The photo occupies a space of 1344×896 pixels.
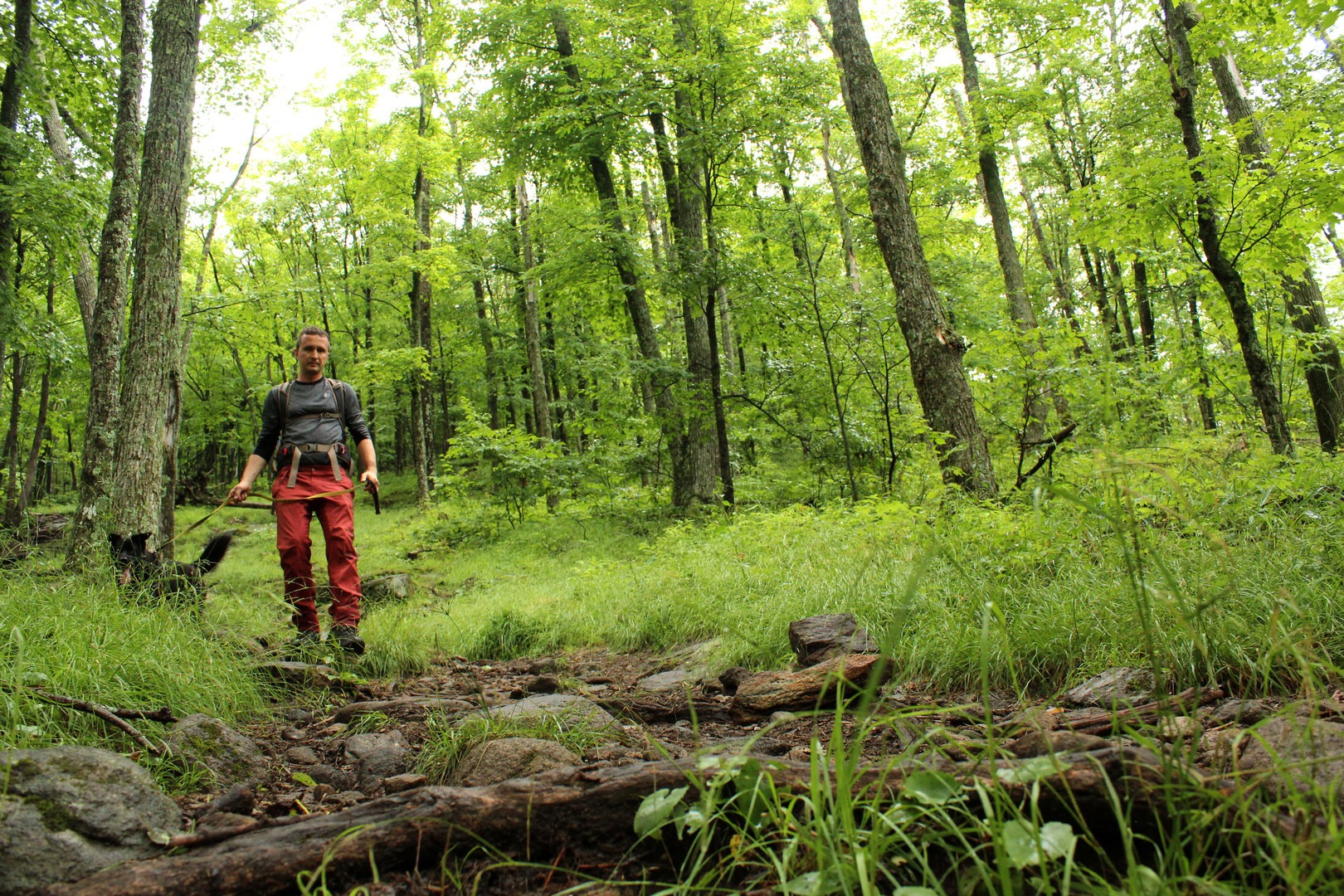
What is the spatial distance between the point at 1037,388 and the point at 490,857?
6.25m

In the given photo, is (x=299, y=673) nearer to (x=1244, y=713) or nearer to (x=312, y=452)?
(x=312, y=452)

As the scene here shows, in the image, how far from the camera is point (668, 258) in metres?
9.72

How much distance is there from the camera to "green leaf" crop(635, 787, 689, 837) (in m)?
1.48

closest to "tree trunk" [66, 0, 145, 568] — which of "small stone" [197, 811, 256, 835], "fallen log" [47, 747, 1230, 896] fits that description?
"small stone" [197, 811, 256, 835]

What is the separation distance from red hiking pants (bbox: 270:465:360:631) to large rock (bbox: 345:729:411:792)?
180cm

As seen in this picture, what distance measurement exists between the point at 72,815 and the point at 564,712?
1570mm

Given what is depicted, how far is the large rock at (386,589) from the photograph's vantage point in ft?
25.1

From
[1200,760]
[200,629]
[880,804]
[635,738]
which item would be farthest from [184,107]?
[1200,760]

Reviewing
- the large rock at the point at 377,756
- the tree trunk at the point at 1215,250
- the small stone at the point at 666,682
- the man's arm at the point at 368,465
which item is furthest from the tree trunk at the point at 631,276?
the large rock at the point at 377,756

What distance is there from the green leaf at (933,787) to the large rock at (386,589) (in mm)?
7190

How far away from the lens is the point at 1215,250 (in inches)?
255

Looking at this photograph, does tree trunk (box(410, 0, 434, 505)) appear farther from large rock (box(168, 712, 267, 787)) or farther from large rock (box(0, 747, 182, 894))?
large rock (box(0, 747, 182, 894))

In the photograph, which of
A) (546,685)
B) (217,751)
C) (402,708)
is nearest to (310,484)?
(402,708)

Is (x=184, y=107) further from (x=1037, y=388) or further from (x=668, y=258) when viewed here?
(x=1037, y=388)
